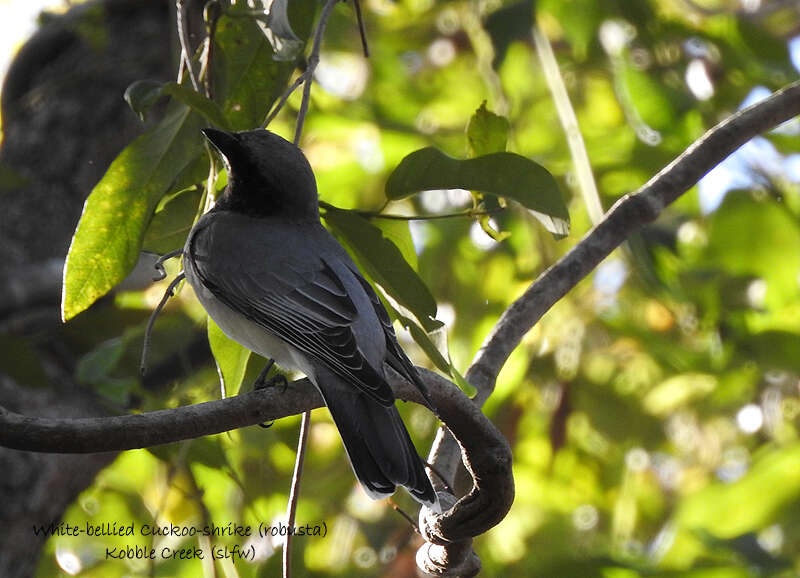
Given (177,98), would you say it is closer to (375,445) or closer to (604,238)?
(375,445)

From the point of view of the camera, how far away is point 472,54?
6.12m

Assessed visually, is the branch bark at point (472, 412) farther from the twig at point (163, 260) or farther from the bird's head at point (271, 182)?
the bird's head at point (271, 182)

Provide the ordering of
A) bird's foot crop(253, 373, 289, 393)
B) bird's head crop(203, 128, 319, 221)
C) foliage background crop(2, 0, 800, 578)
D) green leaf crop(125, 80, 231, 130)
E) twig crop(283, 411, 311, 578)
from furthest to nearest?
1. foliage background crop(2, 0, 800, 578)
2. bird's head crop(203, 128, 319, 221)
3. bird's foot crop(253, 373, 289, 393)
4. green leaf crop(125, 80, 231, 130)
5. twig crop(283, 411, 311, 578)

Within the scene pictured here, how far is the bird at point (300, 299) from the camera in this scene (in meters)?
2.39

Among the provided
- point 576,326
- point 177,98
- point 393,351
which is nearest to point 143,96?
point 177,98

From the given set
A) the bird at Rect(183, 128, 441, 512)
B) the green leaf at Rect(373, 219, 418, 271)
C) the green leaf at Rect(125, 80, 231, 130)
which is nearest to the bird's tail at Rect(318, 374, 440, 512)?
the bird at Rect(183, 128, 441, 512)

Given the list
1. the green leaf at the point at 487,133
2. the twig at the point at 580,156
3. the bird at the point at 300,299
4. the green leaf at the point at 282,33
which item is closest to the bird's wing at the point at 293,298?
the bird at the point at 300,299

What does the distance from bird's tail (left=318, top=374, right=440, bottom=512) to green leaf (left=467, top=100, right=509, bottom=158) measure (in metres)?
0.83

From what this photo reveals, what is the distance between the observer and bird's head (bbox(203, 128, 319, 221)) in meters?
3.09

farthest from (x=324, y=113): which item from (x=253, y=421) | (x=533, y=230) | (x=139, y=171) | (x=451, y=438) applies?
(x=253, y=421)

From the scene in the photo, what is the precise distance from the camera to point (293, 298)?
2807 mm

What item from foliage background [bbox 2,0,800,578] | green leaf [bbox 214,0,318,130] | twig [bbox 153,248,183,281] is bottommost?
foliage background [bbox 2,0,800,578]

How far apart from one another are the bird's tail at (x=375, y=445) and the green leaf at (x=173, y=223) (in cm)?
65

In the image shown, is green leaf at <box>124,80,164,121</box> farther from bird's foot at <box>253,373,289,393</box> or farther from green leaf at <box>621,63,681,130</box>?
green leaf at <box>621,63,681,130</box>
